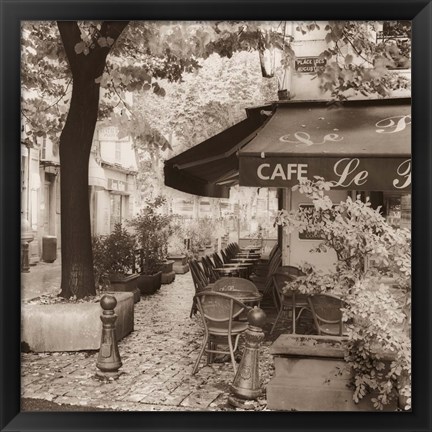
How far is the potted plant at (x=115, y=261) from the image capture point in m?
6.00

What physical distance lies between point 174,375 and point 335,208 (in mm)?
2187

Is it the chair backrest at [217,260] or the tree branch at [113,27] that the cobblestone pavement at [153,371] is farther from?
the tree branch at [113,27]

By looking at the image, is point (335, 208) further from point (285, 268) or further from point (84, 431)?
point (84, 431)

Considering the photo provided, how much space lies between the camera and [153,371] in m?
5.87

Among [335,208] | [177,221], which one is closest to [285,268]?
[335,208]

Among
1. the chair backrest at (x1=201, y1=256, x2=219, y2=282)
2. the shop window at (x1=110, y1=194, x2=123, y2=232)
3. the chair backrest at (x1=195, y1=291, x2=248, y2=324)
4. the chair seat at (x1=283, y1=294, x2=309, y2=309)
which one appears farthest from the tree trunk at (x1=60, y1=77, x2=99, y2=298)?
the chair seat at (x1=283, y1=294, x2=309, y2=309)


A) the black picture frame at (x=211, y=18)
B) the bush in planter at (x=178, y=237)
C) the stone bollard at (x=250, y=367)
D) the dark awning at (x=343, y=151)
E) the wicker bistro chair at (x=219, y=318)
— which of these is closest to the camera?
the black picture frame at (x=211, y=18)

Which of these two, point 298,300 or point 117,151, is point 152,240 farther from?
point 298,300

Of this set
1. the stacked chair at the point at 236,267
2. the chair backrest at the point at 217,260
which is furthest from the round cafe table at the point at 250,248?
the chair backrest at the point at 217,260

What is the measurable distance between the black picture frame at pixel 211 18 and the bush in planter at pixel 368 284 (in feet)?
0.40

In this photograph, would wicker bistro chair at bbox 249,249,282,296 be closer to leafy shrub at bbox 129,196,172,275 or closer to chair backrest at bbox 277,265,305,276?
chair backrest at bbox 277,265,305,276

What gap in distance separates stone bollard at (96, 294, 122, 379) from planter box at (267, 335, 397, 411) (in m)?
1.48

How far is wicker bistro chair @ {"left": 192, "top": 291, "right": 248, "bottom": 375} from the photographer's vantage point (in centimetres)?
614

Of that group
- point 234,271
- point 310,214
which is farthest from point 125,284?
point 310,214
